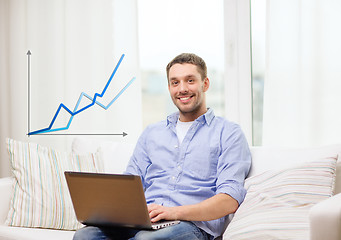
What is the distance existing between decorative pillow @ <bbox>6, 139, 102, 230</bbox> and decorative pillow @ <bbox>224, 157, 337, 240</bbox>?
0.90 metres

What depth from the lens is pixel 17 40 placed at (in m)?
3.81

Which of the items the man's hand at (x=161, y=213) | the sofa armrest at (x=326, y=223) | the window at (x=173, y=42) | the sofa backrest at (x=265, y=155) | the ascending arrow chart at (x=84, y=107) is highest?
the window at (x=173, y=42)

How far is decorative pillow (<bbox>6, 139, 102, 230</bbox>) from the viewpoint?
7.54ft

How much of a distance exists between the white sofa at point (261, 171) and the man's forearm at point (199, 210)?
243mm

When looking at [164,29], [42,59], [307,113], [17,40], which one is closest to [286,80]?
[307,113]

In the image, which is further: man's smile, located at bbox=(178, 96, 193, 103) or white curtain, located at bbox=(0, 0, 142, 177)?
white curtain, located at bbox=(0, 0, 142, 177)

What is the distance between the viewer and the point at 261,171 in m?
2.02

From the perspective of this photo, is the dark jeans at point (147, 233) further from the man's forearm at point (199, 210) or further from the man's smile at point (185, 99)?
the man's smile at point (185, 99)

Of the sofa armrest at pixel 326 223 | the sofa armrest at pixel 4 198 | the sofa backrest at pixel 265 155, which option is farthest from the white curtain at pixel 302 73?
the sofa armrest at pixel 4 198

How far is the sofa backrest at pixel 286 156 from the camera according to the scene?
6.09 ft

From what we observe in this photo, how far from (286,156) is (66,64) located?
2094 millimetres

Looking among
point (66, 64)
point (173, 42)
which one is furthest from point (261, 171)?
point (66, 64)

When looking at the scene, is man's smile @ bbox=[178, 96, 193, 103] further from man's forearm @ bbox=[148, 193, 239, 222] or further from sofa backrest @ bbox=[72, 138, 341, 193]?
man's forearm @ bbox=[148, 193, 239, 222]

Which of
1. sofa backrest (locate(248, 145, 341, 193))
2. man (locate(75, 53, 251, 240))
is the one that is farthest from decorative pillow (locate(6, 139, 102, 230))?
sofa backrest (locate(248, 145, 341, 193))
